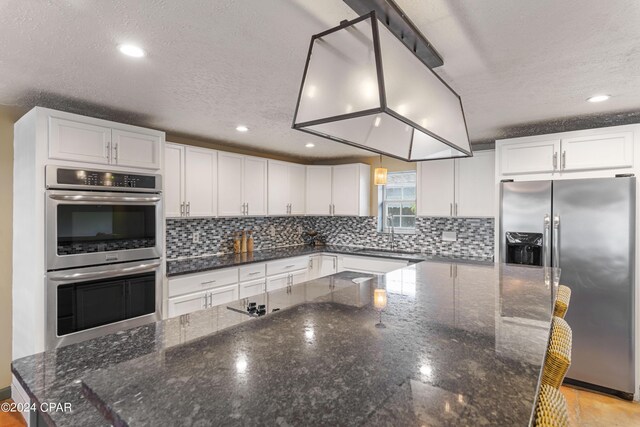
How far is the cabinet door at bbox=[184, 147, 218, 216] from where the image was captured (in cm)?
353

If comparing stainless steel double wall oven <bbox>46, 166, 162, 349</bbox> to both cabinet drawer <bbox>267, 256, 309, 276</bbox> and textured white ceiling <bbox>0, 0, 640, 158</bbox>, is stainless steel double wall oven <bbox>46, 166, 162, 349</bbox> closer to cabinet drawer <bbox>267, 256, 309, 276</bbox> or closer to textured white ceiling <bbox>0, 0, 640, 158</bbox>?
textured white ceiling <bbox>0, 0, 640, 158</bbox>

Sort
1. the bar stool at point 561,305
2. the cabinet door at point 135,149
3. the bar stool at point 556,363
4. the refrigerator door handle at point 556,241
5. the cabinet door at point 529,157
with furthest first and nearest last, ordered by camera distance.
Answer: the cabinet door at point 529,157
the refrigerator door handle at point 556,241
the cabinet door at point 135,149
the bar stool at point 561,305
the bar stool at point 556,363

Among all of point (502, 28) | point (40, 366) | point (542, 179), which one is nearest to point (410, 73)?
point (502, 28)

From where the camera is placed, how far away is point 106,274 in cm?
254

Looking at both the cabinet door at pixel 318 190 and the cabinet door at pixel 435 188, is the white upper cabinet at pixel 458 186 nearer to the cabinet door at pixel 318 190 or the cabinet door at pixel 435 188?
the cabinet door at pixel 435 188

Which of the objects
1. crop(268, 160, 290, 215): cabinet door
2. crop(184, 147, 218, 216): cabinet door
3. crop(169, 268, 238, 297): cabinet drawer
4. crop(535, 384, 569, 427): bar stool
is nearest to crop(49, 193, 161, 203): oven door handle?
crop(184, 147, 218, 216): cabinet door

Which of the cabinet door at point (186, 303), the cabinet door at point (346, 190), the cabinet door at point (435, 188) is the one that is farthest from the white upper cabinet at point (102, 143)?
the cabinet door at point (435, 188)

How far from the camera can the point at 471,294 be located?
5.40 ft

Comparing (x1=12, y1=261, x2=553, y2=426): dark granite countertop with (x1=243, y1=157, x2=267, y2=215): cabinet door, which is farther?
(x1=243, y1=157, x2=267, y2=215): cabinet door

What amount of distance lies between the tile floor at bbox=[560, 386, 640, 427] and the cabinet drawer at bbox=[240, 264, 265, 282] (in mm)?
3069

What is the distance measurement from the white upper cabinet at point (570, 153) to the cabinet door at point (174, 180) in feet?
10.6

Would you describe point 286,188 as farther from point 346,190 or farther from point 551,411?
point 551,411

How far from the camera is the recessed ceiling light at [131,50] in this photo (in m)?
1.68

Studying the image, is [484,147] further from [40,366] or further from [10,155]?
[10,155]
